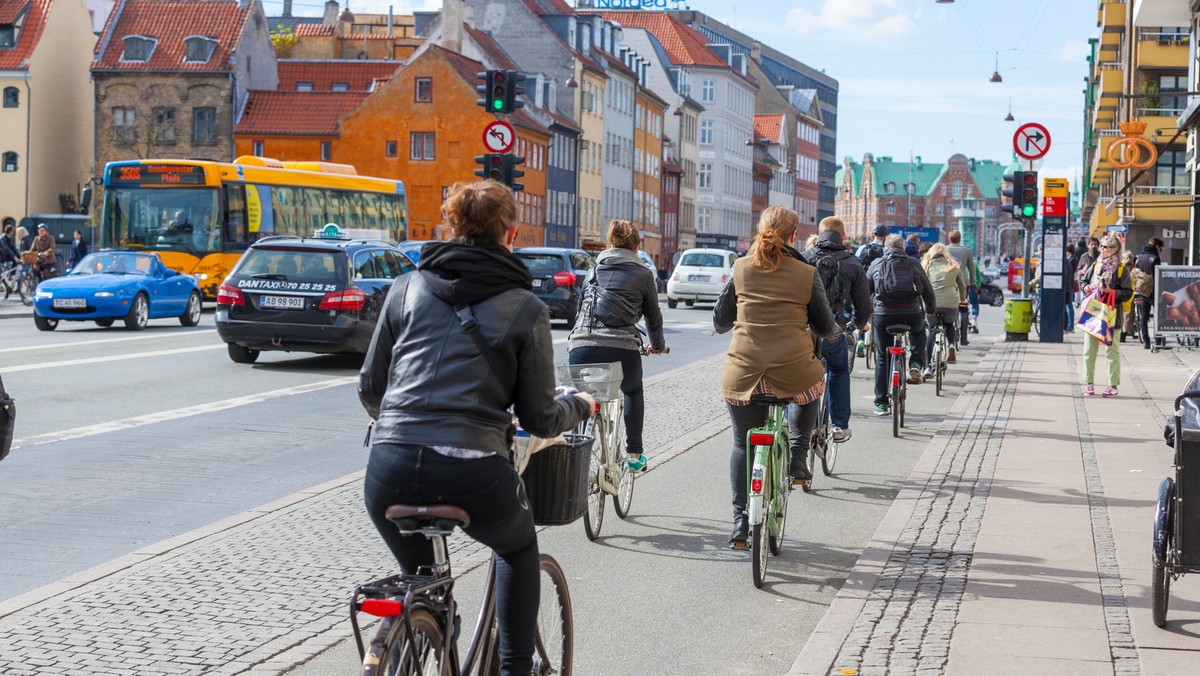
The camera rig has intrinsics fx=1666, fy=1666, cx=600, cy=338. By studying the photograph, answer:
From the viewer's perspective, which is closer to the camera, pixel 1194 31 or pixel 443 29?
pixel 1194 31

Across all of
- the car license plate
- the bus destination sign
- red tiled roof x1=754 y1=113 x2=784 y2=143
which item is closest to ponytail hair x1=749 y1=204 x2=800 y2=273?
the car license plate

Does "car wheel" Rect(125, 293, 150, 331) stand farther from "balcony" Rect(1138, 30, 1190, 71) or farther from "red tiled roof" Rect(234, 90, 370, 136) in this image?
"red tiled roof" Rect(234, 90, 370, 136)

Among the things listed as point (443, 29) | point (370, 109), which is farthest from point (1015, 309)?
point (443, 29)

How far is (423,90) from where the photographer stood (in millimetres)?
75188

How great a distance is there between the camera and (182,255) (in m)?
36.4

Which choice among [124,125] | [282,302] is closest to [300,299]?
[282,302]

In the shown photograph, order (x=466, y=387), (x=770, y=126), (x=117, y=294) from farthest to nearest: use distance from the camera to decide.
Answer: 1. (x=770, y=126)
2. (x=117, y=294)
3. (x=466, y=387)

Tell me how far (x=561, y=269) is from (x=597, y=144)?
63.2 m

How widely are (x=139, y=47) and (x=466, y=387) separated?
7332 centimetres

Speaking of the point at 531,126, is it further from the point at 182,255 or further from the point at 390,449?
the point at 390,449

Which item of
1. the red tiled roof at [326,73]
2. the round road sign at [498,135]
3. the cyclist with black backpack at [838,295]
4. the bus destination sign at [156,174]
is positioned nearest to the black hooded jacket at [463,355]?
the cyclist with black backpack at [838,295]

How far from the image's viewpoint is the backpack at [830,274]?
12.0m

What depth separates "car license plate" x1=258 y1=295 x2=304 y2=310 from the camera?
20.0 meters

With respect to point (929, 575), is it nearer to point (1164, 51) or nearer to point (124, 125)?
point (1164, 51)
